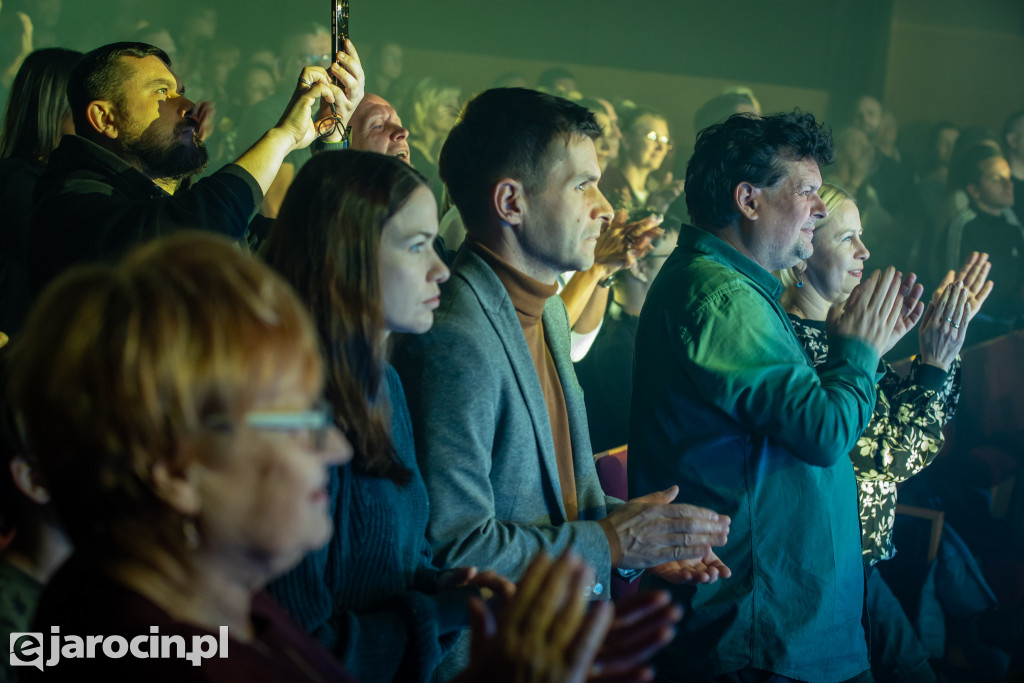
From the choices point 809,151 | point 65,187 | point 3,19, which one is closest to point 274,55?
point 3,19

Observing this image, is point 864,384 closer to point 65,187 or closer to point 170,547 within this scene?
point 170,547

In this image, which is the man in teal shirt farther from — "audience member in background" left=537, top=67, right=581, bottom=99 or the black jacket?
"audience member in background" left=537, top=67, right=581, bottom=99

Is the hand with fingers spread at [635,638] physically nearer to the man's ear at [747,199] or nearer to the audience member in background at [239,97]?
the man's ear at [747,199]

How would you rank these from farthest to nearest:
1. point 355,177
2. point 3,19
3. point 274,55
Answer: point 274,55 → point 3,19 → point 355,177

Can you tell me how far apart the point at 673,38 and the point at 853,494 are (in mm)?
5632

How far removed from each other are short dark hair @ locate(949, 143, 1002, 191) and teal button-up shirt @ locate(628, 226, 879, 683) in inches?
171

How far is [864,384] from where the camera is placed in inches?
60.9

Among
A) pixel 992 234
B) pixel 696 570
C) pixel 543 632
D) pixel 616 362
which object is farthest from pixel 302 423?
pixel 992 234

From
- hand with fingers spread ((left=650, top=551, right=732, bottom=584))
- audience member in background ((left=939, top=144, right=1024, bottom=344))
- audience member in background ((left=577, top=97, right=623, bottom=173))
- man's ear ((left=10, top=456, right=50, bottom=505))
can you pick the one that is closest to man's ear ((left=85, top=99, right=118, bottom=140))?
man's ear ((left=10, top=456, right=50, bottom=505))

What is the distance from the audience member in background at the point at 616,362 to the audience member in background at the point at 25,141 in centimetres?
166

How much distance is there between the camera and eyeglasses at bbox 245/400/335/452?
0.70 m

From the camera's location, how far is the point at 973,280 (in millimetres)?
2074

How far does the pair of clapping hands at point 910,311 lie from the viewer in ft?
5.35

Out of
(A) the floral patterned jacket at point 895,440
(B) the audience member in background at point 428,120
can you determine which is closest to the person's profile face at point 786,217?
(A) the floral patterned jacket at point 895,440
